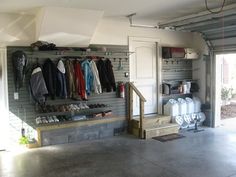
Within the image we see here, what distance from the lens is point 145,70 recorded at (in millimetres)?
7055

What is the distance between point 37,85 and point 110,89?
1.66 meters

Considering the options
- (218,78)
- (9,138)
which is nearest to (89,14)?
(9,138)

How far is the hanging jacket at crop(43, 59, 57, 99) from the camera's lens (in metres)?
5.52

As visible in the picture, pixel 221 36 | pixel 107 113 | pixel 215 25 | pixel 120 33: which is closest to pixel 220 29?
pixel 221 36

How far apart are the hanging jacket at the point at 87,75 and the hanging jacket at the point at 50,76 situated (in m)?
0.65

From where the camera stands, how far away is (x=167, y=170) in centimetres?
420

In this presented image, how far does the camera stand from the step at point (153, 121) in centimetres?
638

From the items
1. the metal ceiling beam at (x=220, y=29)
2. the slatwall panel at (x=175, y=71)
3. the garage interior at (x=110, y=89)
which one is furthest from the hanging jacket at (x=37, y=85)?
the metal ceiling beam at (x=220, y=29)

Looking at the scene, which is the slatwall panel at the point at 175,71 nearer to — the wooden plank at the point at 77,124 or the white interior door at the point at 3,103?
the wooden plank at the point at 77,124

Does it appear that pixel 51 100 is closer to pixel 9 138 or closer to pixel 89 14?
pixel 9 138

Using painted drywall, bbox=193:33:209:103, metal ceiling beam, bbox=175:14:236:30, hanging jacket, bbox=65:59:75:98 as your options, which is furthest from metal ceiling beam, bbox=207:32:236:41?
hanging jacket, bbox=65:59:75:98

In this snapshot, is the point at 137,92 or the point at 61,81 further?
the point at 137,92

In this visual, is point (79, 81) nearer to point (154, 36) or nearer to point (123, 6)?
point (123, 6)

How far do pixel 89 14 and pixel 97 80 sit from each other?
56.8 inches
